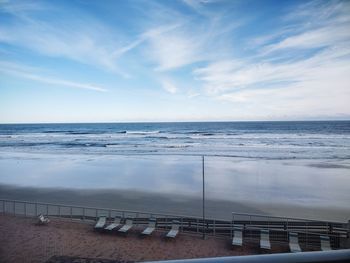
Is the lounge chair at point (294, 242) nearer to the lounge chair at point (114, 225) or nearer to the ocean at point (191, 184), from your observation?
the ocean at point (191, 184)

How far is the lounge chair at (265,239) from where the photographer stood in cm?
1011

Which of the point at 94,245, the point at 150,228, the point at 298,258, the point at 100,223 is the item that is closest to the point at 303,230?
the point at 150,228

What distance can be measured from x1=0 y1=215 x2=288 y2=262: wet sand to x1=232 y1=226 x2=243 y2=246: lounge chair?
8.5 inches

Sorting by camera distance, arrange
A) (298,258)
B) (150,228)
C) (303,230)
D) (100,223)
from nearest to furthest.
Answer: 1. (298,258)
2. (303,230)
3. (150,228)
4. (100,223)

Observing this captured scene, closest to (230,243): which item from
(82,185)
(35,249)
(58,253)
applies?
(58,253)

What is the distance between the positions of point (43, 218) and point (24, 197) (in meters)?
6.45

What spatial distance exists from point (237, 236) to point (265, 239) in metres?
1.05

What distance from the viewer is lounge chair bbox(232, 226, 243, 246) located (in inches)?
412

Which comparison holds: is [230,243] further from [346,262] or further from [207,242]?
[346,262]

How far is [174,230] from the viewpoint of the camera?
11664mm

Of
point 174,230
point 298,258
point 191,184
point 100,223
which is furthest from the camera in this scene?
point 191,184

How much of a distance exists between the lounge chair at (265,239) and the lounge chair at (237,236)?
76 cm

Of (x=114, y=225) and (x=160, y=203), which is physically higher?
(x=114, y=225)

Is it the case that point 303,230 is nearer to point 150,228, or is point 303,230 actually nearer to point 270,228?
point 270,228
